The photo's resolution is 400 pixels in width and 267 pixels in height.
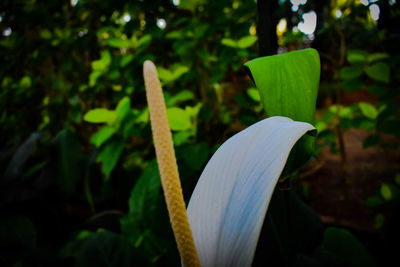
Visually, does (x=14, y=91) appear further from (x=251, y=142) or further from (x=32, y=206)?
(x=251, y=142)

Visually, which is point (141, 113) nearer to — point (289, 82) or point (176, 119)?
point (176, 119)

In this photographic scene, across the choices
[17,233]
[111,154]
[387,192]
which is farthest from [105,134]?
[387,192]

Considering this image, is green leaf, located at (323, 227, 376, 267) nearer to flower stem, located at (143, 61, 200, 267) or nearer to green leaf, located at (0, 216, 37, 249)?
flower stem, located at (143, 61, 200, 267)

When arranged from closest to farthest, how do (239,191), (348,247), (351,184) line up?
(239,191), (348,247), (351,184)

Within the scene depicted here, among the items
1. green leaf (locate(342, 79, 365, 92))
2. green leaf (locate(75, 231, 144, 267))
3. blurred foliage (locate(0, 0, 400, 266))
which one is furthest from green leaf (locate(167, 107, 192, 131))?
green leaf (locate(342, 79, 365, 92))

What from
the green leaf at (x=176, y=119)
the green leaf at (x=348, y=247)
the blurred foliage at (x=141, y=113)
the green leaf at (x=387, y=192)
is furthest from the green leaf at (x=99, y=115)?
the green leaf at (x=387, y=192)

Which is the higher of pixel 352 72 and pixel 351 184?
pixel 352 72
